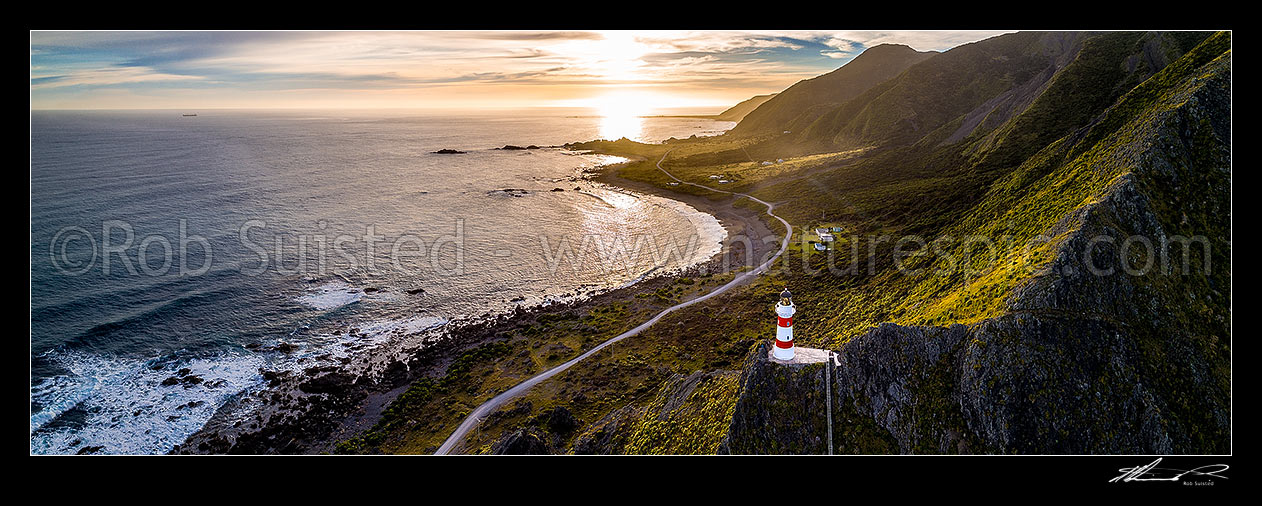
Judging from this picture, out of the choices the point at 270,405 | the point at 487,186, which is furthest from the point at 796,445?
the point at 487,186

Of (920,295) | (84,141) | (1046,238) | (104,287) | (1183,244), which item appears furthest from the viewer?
(84,141)

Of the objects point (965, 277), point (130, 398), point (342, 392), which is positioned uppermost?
point (965, 277)

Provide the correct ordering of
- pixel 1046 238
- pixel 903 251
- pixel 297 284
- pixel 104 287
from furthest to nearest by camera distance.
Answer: pixel 297 284 < pixel 104 287 < pixel 903 251 < pixel 1046 238

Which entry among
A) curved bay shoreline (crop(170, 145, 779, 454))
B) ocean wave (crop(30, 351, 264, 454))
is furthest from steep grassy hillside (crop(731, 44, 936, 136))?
ocean wave (crop(30, 351, 264, 454))

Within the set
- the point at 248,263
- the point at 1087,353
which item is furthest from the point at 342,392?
the point at 1087,353

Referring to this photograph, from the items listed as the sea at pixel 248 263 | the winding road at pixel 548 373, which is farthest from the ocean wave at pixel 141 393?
the winding road at pixel 548 373

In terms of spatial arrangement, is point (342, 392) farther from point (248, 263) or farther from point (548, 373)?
point (248, 263)

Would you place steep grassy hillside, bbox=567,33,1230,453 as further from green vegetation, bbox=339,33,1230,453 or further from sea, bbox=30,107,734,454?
sea, bbox=30,107,734,454

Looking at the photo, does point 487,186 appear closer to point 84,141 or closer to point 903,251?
point 903,251
